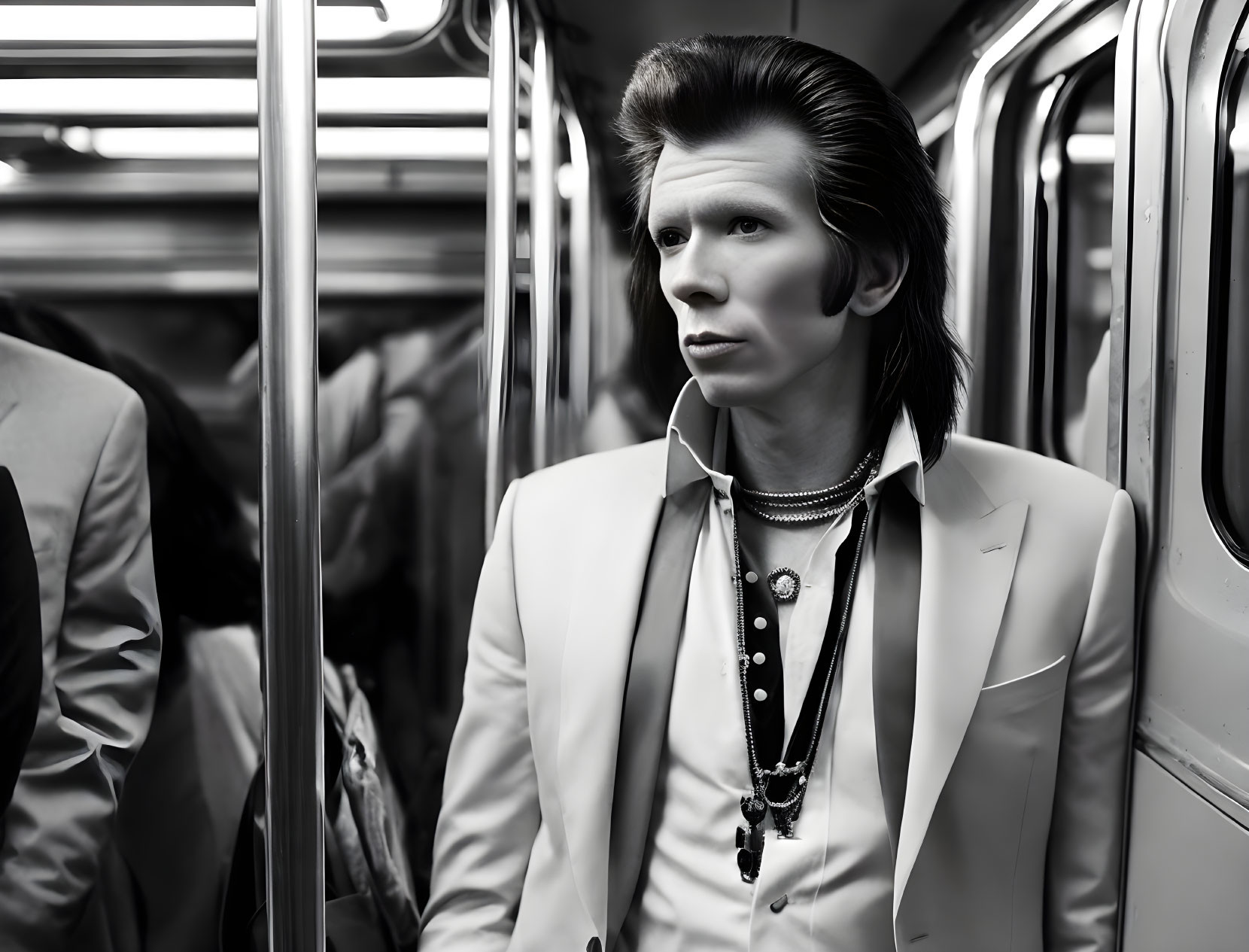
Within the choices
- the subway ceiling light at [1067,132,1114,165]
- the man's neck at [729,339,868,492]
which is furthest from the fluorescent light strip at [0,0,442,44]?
the subway ceiling light at [1067,132,1114,165]

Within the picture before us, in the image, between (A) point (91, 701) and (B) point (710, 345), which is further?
(A) point (91, 701)

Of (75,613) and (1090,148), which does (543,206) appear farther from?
(75,613)

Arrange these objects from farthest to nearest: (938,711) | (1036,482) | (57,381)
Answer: (57,381)
(1036,482)
(938,711)

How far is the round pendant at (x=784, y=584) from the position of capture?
106 centimetres

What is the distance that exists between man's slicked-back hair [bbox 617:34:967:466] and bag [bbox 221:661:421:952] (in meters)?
0.55

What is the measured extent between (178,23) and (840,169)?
30.3 inches

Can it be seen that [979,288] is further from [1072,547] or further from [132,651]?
[132,651]

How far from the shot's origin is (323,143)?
1.14 metres

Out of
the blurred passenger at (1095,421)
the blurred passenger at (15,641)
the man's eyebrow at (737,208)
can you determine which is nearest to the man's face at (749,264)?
the man's eyebrow at (737,208)

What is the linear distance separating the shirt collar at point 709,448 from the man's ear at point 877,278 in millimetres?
115

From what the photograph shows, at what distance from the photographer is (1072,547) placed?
1043 millimetres

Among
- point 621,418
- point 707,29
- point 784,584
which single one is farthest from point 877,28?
point 784,584

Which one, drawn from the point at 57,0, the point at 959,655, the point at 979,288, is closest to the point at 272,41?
the point at 57,0

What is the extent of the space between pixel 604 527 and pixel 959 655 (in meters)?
0.40
